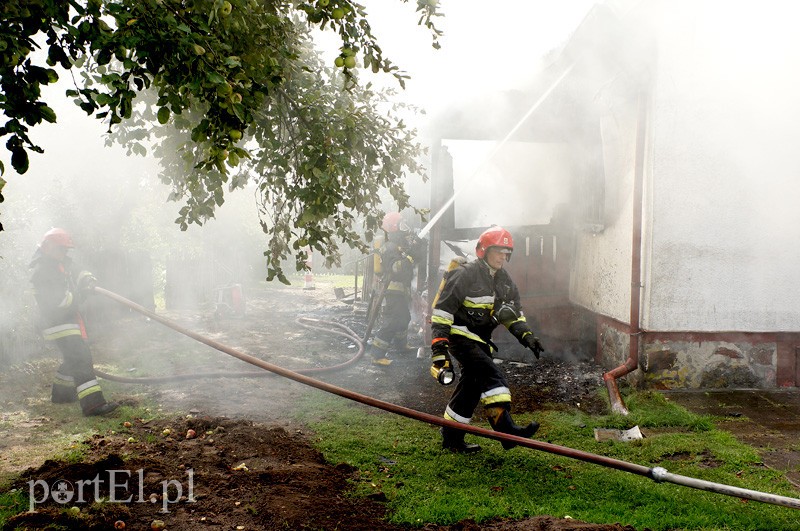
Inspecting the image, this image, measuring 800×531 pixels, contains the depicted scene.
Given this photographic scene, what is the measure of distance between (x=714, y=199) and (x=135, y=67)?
6666 millimetres

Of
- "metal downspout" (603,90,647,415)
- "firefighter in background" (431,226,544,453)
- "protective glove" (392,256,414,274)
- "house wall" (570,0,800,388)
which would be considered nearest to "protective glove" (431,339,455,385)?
"firefighter in background" (431,226,544,453)

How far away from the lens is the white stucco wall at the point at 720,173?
6.78 metres

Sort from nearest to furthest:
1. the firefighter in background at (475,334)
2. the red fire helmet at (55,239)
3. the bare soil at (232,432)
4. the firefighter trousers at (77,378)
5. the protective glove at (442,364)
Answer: the bare soil at (232,432) < the protective glove at (442,364) < the firefighter in background at (475,334) < the firefighter trousers at (77,378) < the red fire helmet at (55,239)

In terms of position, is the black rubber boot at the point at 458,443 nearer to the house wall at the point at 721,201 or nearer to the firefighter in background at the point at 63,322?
the house wall at the point at 721,201

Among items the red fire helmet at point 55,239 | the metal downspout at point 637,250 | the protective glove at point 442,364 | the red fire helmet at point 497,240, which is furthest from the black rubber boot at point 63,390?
the metal downspout at point 637,250

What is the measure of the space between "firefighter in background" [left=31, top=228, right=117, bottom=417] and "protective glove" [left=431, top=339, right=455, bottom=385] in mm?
3742

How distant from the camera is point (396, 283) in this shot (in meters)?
9.16

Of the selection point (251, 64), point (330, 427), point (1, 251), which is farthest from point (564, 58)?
point (1, 251)

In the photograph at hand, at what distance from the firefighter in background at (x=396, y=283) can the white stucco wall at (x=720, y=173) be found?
374 cm

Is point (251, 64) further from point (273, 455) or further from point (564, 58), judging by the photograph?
point (564, 58)

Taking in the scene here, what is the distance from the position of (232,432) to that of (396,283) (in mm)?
4413

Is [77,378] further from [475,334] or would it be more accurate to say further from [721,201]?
[721,201]

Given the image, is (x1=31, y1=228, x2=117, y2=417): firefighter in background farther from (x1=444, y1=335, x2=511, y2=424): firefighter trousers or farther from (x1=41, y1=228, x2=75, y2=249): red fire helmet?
(x1=444, y1=335, x2=511, y2=424): firefighter trousers

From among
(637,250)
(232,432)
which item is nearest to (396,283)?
(637,250)
